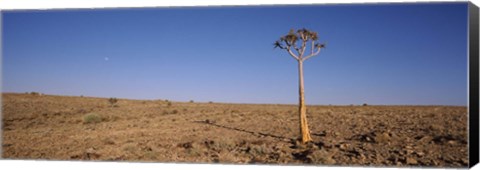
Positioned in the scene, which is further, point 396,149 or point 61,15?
point 61,15

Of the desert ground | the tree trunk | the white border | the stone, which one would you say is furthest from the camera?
the tree trunk

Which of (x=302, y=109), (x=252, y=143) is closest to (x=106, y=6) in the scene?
(x=252, y=143)

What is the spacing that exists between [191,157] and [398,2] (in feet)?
14.9

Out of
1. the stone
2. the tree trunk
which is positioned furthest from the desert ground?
the tree trunk

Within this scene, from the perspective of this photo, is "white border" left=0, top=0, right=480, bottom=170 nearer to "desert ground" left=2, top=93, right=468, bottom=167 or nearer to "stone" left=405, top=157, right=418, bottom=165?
"desert ground" left=2, top=93, right=468, bottom=167

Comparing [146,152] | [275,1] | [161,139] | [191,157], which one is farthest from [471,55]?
[161,139]

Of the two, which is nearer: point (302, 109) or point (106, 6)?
point (106, 6)

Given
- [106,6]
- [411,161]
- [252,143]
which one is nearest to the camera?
[411,161]

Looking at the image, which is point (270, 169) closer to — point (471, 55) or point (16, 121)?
point (471, 55)

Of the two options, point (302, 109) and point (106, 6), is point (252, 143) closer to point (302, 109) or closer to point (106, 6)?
point (302, 109)

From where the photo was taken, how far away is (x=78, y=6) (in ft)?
31.4

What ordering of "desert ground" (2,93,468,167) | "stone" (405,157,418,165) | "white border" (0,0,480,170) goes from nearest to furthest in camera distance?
"stone" (405,157,418,165) → "white border" (0,0,480,170) → "desert ground" (2,93,468,167)

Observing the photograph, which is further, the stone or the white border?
the white border

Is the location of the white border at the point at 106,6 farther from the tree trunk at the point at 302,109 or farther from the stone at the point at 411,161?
the tree trunk at the point at 302,109
